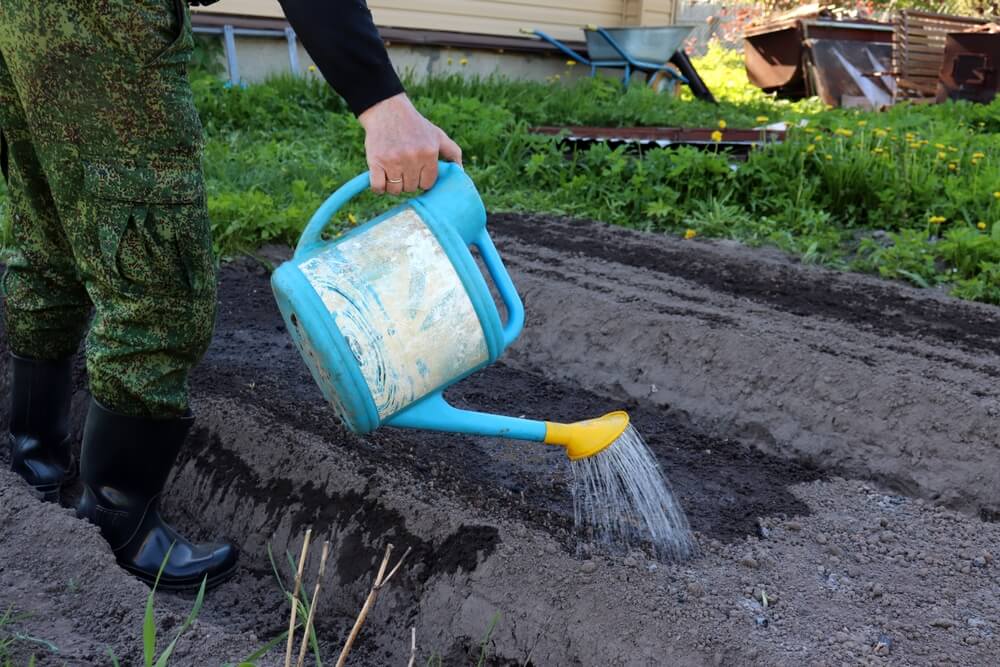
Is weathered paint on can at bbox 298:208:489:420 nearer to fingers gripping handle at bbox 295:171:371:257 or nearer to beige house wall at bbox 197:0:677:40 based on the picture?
fingers gripping handle at bbox 295:171:371:257

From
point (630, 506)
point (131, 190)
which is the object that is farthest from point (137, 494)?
point (630, 506)

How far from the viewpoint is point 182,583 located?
1.91 meters

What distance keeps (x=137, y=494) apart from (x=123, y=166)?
68 centimetres

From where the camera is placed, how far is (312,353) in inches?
62.3

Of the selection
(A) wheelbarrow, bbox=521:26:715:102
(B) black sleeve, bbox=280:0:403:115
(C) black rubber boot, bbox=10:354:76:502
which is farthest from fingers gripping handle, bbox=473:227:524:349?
(A) wheelbarrow, bbox=521:26:715:102

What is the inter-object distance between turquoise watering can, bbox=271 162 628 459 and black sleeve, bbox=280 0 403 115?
0.55 ft

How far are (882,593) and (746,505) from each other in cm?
43

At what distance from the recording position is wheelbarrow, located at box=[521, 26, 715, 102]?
7.88 meters

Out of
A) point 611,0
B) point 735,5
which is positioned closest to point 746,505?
point 611,0

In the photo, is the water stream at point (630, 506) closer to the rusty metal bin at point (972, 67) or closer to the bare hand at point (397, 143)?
the bare hand at point (397, 143)

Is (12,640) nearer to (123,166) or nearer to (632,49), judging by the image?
(123,166)

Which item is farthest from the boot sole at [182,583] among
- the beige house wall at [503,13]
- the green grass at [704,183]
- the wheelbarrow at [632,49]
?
the wheelbarrow at [632,49]

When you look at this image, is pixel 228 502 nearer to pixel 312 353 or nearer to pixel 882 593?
pixel 312 353

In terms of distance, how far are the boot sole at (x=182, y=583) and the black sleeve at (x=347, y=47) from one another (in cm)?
104
